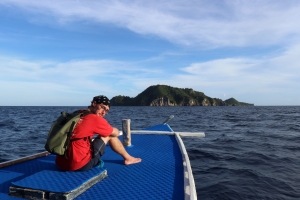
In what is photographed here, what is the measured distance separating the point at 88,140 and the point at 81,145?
20 centimetres

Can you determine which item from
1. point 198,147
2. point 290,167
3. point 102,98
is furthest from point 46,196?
point 198,147

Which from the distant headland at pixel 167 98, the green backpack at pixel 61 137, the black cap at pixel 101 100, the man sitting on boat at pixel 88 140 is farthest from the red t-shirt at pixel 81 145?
the distant headland at pixel 167 98

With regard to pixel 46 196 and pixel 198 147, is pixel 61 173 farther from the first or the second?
pixel 198 147

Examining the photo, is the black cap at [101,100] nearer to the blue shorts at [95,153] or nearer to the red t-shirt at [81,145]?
the red t-shirt at [81,145]

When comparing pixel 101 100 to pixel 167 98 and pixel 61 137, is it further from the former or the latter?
pixel 167 98

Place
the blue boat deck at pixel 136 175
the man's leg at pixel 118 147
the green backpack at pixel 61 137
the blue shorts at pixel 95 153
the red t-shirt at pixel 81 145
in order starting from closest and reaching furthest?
the blue boat deck at pixel 136 175 < the green backpack at pixel 61 137 < the red t-shirt at pixel 81 145 < the blue shorts at pixel 95 153 < the man's leg at pixel 118 147

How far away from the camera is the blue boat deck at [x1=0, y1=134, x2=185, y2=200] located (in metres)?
3.66

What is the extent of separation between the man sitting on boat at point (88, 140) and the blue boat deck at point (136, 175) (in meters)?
0.44

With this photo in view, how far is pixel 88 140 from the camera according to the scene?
4.25 metres

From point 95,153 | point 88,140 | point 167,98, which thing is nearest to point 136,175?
point 95,153

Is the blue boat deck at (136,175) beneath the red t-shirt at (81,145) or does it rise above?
beneath

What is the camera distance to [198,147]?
11820mm

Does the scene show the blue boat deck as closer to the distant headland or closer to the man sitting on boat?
the man sitting on boat

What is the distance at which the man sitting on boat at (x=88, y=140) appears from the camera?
3996mm
